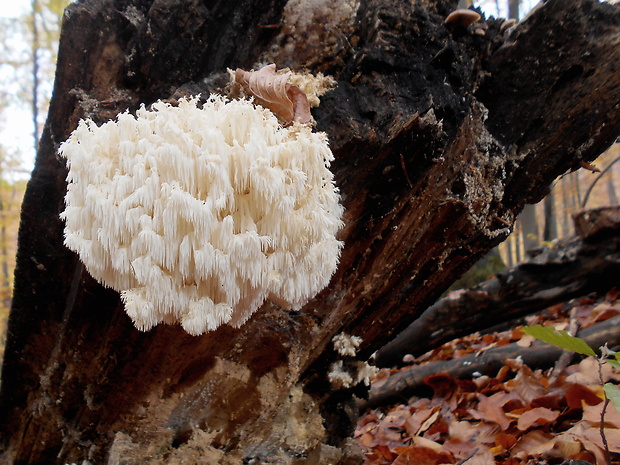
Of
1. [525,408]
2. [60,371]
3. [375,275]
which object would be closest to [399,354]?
[525,408]

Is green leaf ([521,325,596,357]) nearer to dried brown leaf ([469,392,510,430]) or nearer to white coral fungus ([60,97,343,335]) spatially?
white coral fungus ([60,97,343,335])

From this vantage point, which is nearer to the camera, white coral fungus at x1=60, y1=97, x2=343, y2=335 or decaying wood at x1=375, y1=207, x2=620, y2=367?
Answer: white coral fungus at x1=60, y1=97, x2=343, y2=335

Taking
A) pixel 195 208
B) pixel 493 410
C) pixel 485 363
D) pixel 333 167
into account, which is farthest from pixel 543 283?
pixel 195 208

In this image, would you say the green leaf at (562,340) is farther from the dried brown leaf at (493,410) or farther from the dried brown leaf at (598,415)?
the dried brown leaf at (493,410)

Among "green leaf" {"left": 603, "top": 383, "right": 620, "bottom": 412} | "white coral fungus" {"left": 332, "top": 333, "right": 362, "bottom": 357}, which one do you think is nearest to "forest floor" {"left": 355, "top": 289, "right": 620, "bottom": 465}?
"green leaf" {"left": 603, "top": 383, "right": 620, "bottom": 412}

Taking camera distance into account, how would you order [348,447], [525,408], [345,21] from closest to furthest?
[345,21], [348,447], [525,408]

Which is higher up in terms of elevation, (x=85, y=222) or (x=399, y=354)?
(x=85, y=222)

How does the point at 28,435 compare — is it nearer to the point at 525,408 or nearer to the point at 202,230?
the point at 202,230
